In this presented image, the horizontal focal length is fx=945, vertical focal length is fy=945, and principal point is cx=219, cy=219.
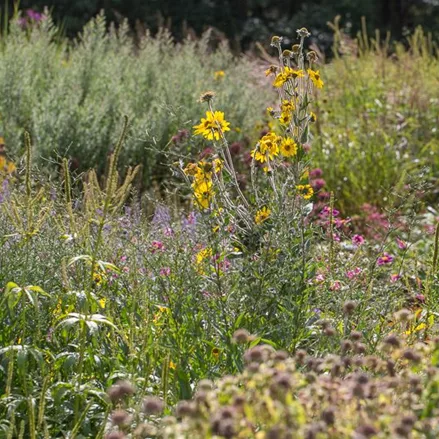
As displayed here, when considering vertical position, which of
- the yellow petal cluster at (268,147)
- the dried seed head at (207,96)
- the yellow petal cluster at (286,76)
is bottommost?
the yellow petal cluster at (268,147)

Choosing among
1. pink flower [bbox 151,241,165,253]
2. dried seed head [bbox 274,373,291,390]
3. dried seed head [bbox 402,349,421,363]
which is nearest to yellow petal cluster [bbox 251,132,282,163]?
pink flower [bbox 151,241,165,253]

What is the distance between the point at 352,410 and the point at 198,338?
3.82ft

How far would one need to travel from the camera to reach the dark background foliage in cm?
2108

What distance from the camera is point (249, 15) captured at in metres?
23.7

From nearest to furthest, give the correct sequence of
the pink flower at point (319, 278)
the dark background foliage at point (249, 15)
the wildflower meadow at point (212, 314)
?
1. the wildflower meadow at point (212, 314)
2. the pink flower at point (319, 278)
3. the dark background foliage at point (249, 15)

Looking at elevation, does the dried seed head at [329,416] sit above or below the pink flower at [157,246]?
above

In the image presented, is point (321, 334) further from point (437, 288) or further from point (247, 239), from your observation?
point (437, 288)

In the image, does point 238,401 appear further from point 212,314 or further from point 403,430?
point 212,314

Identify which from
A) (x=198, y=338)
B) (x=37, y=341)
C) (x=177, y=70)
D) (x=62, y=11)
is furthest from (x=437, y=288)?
(x=62, y=11)

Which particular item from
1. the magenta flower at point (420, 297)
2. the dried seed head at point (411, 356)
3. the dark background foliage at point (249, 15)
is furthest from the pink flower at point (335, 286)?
the dark background foliage at point (249, 15)

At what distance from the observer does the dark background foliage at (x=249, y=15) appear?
69.2 ft

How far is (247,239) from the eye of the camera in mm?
3432

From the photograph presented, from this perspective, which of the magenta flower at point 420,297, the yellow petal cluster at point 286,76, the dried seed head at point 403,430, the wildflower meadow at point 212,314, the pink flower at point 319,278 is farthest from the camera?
the magenta flower at point 420,297

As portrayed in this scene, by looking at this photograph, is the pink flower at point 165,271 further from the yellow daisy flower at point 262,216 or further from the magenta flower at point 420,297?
the magenta flower at point 420,297
